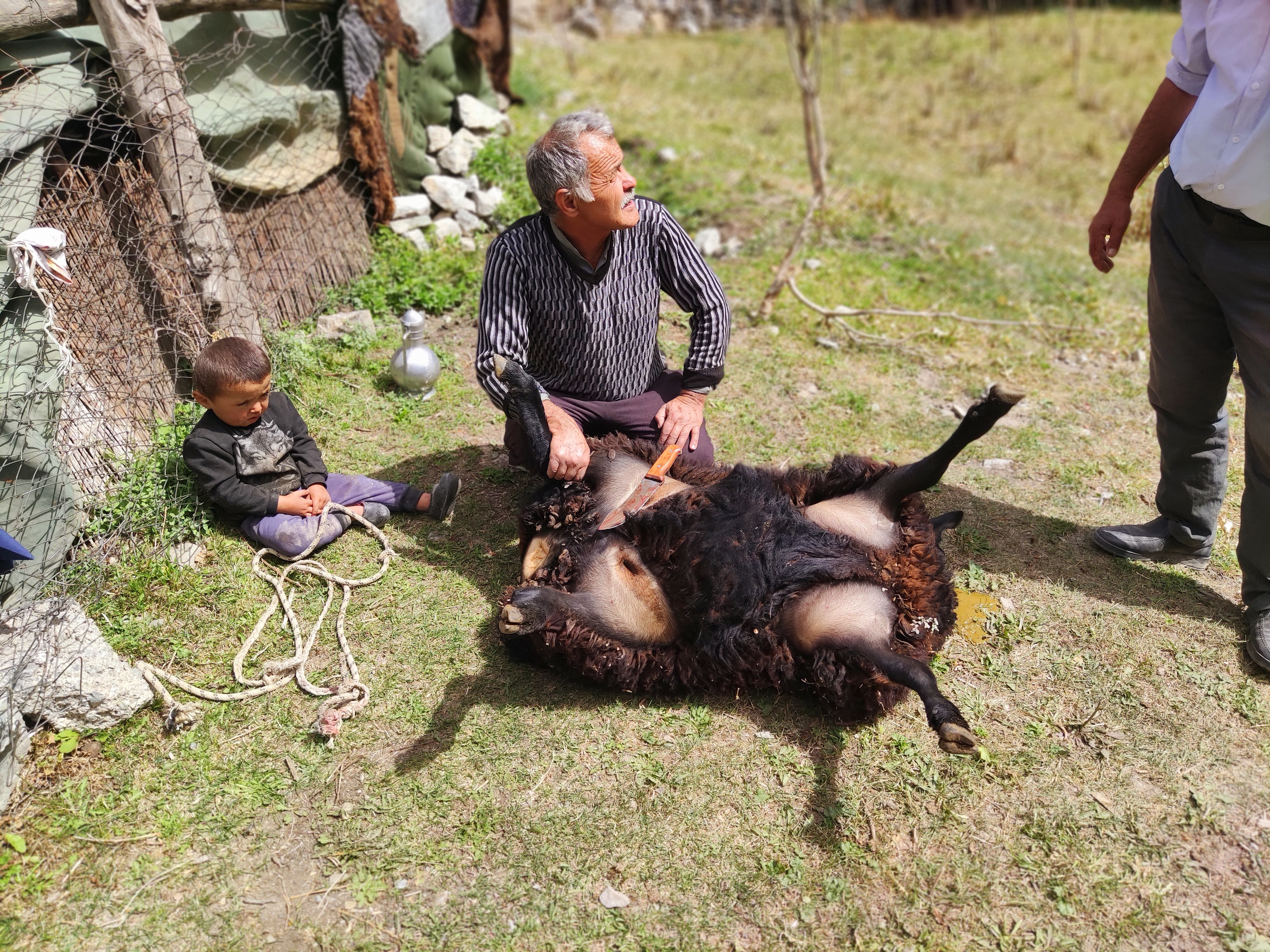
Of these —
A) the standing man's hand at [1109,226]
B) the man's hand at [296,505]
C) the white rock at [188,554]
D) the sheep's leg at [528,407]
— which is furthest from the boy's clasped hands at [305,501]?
the standing man's hand at [1109,226]

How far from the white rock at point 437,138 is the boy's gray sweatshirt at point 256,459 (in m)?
3.21

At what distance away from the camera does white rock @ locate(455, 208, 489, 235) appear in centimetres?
580

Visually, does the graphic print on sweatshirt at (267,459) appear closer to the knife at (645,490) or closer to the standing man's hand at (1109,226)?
the knife at (645,490)

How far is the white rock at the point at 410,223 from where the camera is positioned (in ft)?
18.3

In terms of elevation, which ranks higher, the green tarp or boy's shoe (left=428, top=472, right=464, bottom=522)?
the green tarp

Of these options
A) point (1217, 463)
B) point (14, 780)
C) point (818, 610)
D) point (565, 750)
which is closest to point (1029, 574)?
point (1217, 463)

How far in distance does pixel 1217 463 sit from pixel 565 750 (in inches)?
103

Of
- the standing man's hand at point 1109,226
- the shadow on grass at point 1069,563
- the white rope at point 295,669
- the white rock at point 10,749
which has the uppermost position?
the standing man's hand at point 1109,226

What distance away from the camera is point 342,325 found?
4.83 metres

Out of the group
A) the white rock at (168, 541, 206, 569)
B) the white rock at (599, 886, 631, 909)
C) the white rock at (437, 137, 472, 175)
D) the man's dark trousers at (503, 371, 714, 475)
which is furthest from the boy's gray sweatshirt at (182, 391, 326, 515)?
the white rock at (437, 137, 472, 175)

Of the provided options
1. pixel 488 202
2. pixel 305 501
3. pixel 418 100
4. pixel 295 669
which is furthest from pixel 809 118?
pixel 295 669

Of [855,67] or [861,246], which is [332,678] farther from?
[855,67]

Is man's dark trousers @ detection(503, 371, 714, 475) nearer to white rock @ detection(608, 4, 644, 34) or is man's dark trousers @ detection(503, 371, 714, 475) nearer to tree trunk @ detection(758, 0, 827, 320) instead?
tree trunk @ detection(758, 0, 827, 320)

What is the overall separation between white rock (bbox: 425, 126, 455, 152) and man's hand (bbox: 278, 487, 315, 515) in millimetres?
3568
